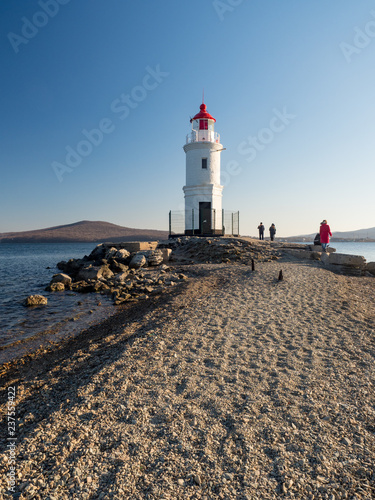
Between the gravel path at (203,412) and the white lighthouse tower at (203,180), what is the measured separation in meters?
18.2

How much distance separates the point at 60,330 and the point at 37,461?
534 centimetres

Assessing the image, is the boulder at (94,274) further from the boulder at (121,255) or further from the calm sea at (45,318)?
the boulder at (121,255)

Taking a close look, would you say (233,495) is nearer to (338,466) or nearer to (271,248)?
(338,466)

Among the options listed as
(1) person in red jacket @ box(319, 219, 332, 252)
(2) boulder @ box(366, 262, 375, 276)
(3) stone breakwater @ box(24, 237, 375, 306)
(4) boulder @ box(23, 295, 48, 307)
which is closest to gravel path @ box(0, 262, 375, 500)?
(4) boulder @ box(23, 295, 48, 307)

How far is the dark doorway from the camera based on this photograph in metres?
24.2

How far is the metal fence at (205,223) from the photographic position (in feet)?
79.7

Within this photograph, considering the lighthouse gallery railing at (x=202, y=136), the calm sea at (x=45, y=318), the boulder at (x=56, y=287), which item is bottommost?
the calm sea at (x=45, y=318)

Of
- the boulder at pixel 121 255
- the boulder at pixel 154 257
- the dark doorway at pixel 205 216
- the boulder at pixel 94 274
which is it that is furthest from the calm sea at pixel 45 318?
the dark doorway at pixel 205 216

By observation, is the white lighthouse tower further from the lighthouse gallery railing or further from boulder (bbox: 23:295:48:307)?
boulder (bbox: 23:295:48:307)

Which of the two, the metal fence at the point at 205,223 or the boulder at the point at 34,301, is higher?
the metal fence at the point at 205,223

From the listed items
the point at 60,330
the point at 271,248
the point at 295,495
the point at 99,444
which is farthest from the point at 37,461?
the point at 271,248

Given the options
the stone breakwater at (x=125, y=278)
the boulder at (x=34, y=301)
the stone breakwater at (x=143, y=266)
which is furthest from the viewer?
the stone breakwater at (x=143, y=266)

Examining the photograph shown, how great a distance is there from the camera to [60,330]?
7.64m

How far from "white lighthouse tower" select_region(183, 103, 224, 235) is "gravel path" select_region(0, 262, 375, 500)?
18.2 m
